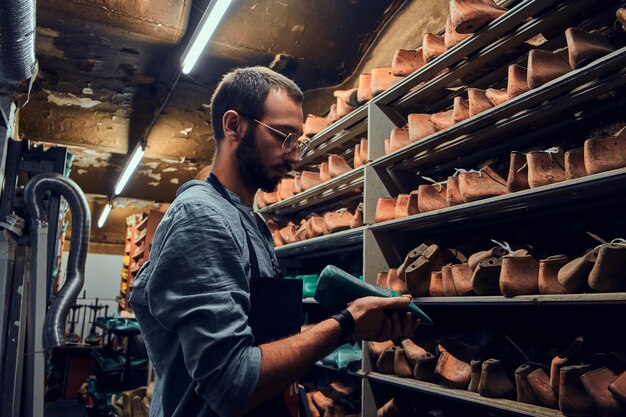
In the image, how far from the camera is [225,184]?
1.40 meters

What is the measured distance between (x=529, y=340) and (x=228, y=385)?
198 centimetres

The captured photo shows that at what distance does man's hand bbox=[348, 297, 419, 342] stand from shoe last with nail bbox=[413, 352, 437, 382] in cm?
103

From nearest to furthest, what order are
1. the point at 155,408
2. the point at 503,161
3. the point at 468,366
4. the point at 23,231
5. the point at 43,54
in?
the point at 155,408 < the point at 468,366 < the point at 503,161 < the point at 23,231 < the point at 43,54

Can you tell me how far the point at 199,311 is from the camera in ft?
3.25

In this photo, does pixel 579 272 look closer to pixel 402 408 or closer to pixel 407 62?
pixel 402 408

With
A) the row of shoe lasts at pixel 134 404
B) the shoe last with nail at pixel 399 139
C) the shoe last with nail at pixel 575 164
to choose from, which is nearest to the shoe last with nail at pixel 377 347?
the shoe last with nail at pixel 399 139

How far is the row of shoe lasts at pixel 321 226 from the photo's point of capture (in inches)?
125

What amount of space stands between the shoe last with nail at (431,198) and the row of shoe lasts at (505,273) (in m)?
0.20

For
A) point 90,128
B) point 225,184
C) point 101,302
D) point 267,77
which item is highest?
point 90,128

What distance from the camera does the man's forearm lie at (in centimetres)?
103

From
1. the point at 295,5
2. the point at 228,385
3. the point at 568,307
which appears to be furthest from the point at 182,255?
the point at 295,5

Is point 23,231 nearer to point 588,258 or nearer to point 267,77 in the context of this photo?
point 267,77

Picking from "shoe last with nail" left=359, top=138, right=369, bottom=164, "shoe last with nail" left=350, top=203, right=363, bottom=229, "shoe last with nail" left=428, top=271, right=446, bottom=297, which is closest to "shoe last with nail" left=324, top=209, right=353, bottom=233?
"shoe last with nail" left=350, top=203, right=363, bottom=229

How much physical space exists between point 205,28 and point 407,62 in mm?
1530
